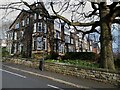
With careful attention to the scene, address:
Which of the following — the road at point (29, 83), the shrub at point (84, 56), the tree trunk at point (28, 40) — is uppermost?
the tree trunk at point (28, 40)

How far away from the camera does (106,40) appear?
16750 mm

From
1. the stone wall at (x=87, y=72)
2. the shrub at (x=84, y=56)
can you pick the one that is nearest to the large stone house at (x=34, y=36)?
the shrub at (x=84, y=56)

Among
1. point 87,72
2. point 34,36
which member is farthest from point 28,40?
point 87,72

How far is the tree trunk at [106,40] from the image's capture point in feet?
54.2

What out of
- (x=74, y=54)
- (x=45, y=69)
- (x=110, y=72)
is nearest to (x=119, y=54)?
(x=74, y=54)

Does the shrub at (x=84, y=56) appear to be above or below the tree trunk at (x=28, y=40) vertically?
below

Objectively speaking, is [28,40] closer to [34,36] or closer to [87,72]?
[34,36]

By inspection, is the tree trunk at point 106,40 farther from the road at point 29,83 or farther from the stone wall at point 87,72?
the road at point 29,83

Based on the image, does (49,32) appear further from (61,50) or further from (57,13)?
(57,13)

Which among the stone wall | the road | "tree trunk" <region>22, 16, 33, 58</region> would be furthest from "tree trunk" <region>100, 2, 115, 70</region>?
"tree trunk" <region>22, 16, 33, 58</region>

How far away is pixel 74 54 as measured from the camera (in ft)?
98.4

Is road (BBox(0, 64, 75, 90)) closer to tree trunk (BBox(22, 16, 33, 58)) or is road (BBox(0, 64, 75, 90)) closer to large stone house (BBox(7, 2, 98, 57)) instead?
large stone house (BBox(7, 2, 98, 57))

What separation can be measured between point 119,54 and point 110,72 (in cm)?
1397

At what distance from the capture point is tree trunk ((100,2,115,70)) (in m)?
16.5
